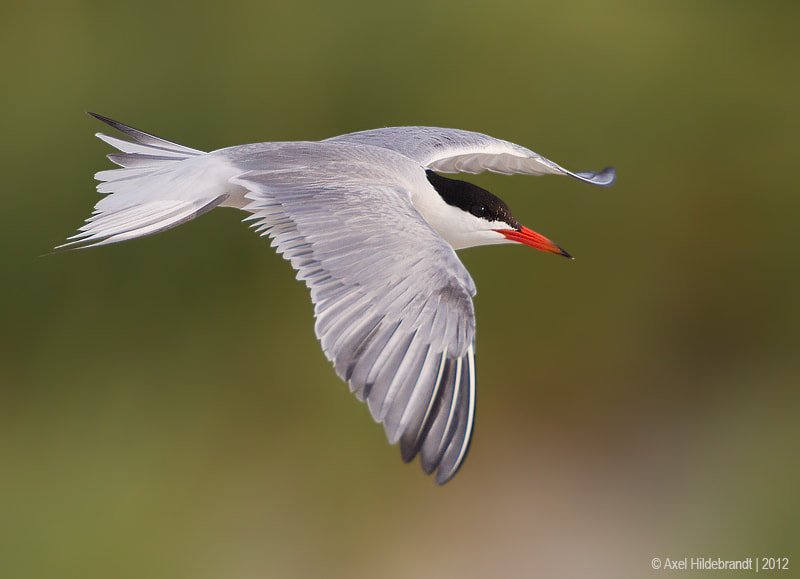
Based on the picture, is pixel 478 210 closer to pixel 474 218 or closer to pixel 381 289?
pixel 474 218

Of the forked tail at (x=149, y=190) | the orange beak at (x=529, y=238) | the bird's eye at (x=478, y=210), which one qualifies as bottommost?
the orange beak at (x=529, y=238)

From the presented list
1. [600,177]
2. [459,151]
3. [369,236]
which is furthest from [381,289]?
[600,177]

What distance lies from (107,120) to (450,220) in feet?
1.86

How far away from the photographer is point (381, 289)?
1.03 metres

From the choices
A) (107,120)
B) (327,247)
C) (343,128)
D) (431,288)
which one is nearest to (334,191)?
(327,247)

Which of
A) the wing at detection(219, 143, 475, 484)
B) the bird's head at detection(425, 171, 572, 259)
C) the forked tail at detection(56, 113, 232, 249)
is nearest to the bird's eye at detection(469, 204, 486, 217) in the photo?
the bird's head at detection(425, 171, 572, 259)

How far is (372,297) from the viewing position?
102cm

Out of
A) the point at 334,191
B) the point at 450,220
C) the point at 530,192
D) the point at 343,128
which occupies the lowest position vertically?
the point at 530,192

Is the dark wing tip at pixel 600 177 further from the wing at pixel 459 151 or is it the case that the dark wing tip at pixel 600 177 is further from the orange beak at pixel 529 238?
the orange beak at pixel 529 238

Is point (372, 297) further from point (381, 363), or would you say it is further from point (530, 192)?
point (530, 192)

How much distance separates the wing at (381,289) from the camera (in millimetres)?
911

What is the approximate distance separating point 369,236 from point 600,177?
0.85 meters

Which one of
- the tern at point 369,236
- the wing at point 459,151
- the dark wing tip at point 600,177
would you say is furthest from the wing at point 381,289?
the dark wing tip at point 600,177

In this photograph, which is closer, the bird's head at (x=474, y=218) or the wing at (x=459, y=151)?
the bird's head at (x=474, y=218)
